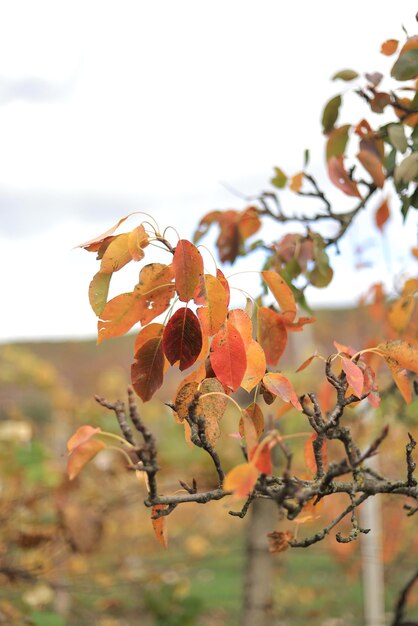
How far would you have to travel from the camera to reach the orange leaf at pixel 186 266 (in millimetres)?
778

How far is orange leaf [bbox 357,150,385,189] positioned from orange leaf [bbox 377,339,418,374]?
376 mm

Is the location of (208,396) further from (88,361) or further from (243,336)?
(88,361)

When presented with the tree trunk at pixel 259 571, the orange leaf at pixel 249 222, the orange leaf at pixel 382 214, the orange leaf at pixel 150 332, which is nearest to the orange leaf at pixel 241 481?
the orange leaf at pixel 150 332

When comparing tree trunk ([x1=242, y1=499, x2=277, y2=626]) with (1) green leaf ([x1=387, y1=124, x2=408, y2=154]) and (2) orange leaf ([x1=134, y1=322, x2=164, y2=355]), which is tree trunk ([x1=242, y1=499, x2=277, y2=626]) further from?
(2) orange leaf ([x1=134, y1=322, x2=164, y2=355])

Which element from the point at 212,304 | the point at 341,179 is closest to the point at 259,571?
the point at 341,179

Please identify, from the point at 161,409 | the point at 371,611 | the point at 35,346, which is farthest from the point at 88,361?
the point at 371,611

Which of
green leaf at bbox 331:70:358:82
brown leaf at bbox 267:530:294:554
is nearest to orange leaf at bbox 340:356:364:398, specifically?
brown leaf at bbox 267:530:294:554

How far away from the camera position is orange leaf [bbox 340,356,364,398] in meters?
0.78

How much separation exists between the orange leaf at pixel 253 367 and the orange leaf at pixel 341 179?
0.45m

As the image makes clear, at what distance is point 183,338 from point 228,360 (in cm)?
6

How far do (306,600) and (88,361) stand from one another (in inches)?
464

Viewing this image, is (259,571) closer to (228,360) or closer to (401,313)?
(401,313)

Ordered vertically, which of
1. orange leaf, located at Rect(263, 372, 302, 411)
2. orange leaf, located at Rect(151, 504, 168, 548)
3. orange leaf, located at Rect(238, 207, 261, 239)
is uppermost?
orange leaf, located at Rect(238, 207, 261, 239)

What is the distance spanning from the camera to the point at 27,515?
296 centimetres
